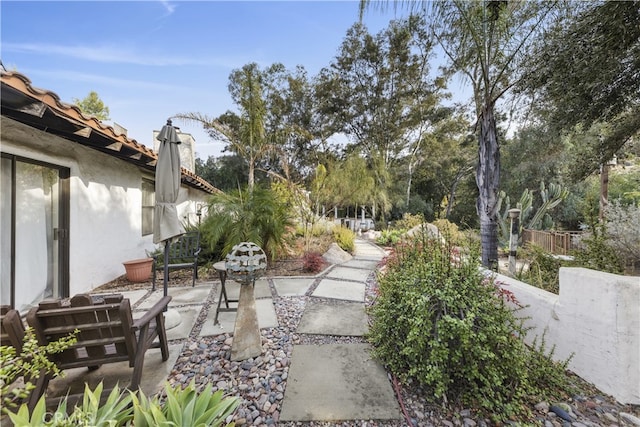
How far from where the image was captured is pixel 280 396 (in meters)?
1.99

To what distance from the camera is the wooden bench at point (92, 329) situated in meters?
1.71

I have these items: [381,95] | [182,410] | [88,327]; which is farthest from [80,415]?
[381,95]

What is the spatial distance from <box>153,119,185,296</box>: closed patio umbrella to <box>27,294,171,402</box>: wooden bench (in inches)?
53.4

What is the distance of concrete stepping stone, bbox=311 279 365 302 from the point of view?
415 cm

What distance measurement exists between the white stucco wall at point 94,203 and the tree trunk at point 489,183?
6546 mm

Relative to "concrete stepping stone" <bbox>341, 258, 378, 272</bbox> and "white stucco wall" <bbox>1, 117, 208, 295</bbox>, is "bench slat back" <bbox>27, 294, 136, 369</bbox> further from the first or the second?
"concrete stepping stone" <bbox>341, 258, 378, 272</bbox>

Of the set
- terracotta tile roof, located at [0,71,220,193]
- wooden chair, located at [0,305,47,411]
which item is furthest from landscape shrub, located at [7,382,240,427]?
terracotta tile roof, located at [0,71,220,193]

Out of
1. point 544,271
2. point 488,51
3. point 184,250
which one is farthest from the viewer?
point 184,250

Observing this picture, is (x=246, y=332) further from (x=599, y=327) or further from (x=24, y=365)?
(x=599, y=327)

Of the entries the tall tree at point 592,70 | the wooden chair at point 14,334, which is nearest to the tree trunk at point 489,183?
the tall tree at point 592,70

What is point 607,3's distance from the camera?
9.18ft

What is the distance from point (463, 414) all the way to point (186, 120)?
27.0 feet

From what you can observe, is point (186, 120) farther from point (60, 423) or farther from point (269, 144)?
point (60, 423)

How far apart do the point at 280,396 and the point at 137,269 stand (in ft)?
14.3
